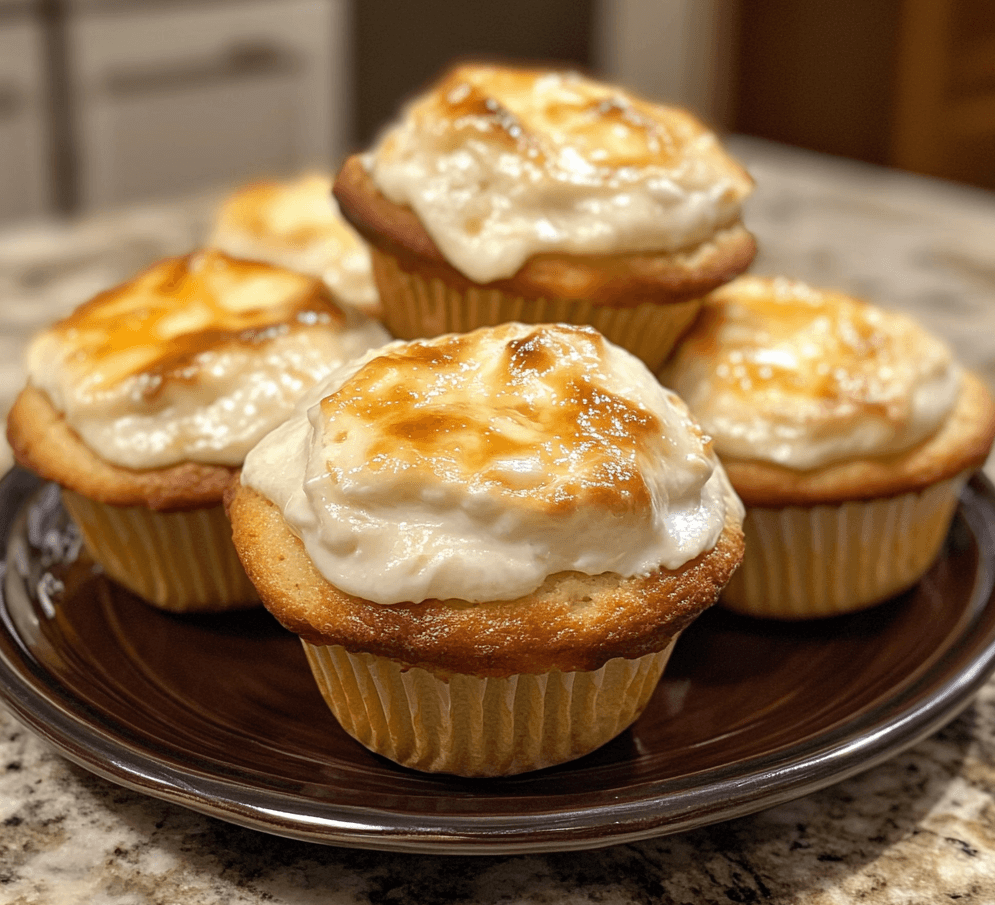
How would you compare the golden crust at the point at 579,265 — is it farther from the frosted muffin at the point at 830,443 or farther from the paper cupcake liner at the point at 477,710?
the paper cupcake liner at the point at 477,710

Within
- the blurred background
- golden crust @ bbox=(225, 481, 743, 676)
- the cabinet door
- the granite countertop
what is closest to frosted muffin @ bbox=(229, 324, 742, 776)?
golden crust @ bbox=(225, 481, 743, 676)

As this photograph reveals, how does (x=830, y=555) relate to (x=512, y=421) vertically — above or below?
below

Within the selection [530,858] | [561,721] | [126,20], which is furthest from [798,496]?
[126,20]

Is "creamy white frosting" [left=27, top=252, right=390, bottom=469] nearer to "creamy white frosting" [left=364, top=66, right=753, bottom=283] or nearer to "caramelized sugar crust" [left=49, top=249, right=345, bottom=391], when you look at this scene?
"caramelized sugar crust" [left=49, top=249, right=345, bottom=391]

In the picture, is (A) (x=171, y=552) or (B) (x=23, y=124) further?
(B) (x=23, y=124)

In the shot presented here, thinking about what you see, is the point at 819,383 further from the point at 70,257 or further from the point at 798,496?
the point at 70,257

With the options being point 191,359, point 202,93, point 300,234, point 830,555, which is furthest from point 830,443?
point 202,93

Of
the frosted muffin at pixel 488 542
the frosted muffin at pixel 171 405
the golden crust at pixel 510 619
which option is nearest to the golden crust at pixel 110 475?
the frosted muffin at pixel 171 405

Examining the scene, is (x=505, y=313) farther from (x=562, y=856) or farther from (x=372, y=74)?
(x=372, y=74)
